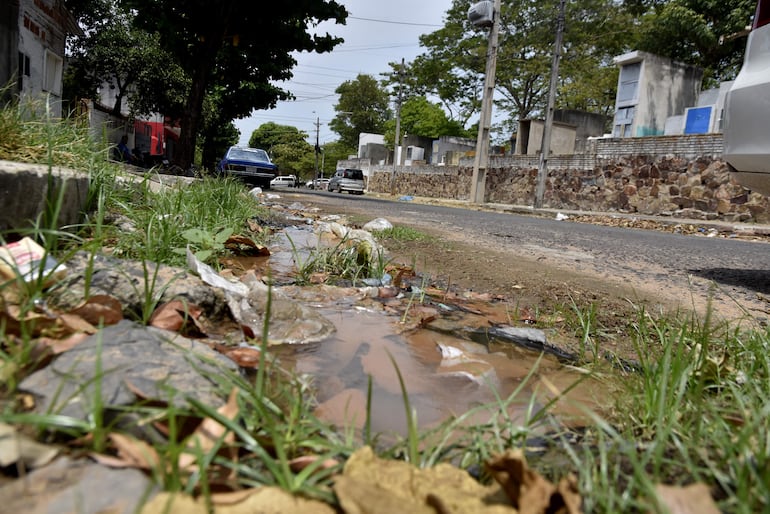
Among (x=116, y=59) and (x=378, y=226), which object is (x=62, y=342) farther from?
(x=116, y=59)

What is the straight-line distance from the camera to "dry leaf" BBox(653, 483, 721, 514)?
771mm

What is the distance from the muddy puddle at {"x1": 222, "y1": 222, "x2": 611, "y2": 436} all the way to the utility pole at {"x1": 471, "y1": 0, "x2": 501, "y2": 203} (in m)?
14.0

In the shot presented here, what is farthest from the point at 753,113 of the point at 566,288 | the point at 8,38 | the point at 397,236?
the point at 8,38

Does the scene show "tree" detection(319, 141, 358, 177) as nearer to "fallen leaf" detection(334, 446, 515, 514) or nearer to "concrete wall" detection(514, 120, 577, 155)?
"concrete wall" detection(514, 120, 577, 155)

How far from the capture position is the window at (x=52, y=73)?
8.97m

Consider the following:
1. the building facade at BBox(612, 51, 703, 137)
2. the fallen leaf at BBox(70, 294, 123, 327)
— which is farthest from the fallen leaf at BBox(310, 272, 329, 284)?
the building facade at BBox(612, 51, 703, 137)

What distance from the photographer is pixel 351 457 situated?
93 centimetres

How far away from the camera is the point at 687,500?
0.79 m

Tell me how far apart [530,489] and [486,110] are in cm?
1595

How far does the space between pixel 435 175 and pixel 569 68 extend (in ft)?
28.8

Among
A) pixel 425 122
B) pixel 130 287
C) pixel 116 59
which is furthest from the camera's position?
pixel 425 122

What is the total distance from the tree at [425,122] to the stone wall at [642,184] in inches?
942

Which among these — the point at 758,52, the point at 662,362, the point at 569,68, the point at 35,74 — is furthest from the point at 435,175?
the point at 662,362

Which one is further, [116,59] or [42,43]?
[116,59]
